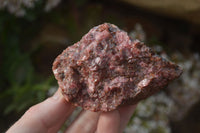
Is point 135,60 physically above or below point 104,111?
above

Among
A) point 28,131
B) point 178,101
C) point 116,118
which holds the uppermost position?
point 28,131

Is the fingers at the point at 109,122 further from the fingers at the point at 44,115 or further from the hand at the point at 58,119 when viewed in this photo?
the fingers at the point at 44,115

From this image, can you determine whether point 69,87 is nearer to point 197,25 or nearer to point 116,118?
point 116,118

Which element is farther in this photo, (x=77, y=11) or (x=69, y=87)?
(x=77, y=11)

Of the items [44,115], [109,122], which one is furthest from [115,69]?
[44,115]

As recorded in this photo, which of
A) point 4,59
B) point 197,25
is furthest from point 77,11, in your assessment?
point 197,25

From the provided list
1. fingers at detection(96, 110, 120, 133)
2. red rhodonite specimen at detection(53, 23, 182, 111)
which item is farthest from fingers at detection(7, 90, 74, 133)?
fingers at detection(96, 110, 120, 133)

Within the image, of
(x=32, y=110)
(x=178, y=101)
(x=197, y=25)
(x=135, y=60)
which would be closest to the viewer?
(x=135, y=60)
